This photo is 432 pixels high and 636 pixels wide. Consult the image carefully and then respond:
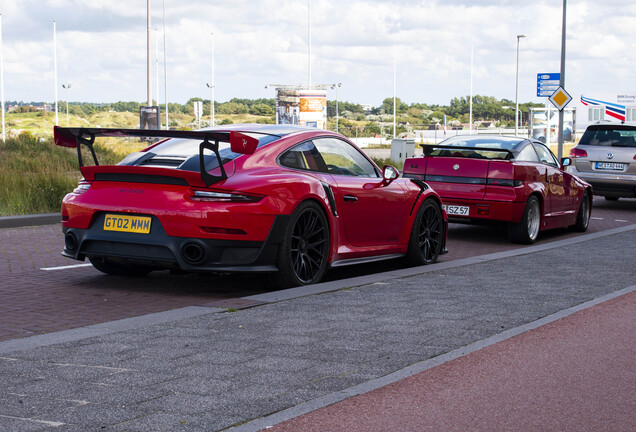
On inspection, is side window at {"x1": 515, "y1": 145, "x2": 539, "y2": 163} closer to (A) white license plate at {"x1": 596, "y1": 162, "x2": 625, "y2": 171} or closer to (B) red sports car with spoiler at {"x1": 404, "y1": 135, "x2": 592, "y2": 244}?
(B) red sports car with spoiler at {"x1": 404, "y1": 135, "x2": 592, "y2": 244}

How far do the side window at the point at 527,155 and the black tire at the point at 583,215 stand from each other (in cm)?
171

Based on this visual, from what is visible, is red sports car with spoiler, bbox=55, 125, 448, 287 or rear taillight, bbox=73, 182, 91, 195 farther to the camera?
rear taillight, bbox=73, 182, 91, 195

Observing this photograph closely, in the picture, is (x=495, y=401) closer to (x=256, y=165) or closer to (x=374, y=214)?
(x=256, y=165)

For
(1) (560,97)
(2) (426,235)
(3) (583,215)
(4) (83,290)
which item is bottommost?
(4) (83,290)

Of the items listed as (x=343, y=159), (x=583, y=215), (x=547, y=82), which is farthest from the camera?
(x=547, y=82)

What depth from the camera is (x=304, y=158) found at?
320 inches

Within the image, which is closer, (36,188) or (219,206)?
(219,206)

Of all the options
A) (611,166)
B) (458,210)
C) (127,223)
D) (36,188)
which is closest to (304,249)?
(127,223)

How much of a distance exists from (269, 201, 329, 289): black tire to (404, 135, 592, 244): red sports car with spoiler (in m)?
4.66

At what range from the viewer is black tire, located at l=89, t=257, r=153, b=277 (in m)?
8.30

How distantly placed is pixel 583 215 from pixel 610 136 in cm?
563

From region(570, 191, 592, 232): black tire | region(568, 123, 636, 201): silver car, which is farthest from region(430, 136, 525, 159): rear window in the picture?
region(568, 123, 636, 201): silver car

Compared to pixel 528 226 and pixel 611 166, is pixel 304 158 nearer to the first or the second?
pixel 528 226

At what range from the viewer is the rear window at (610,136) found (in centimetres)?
1898
